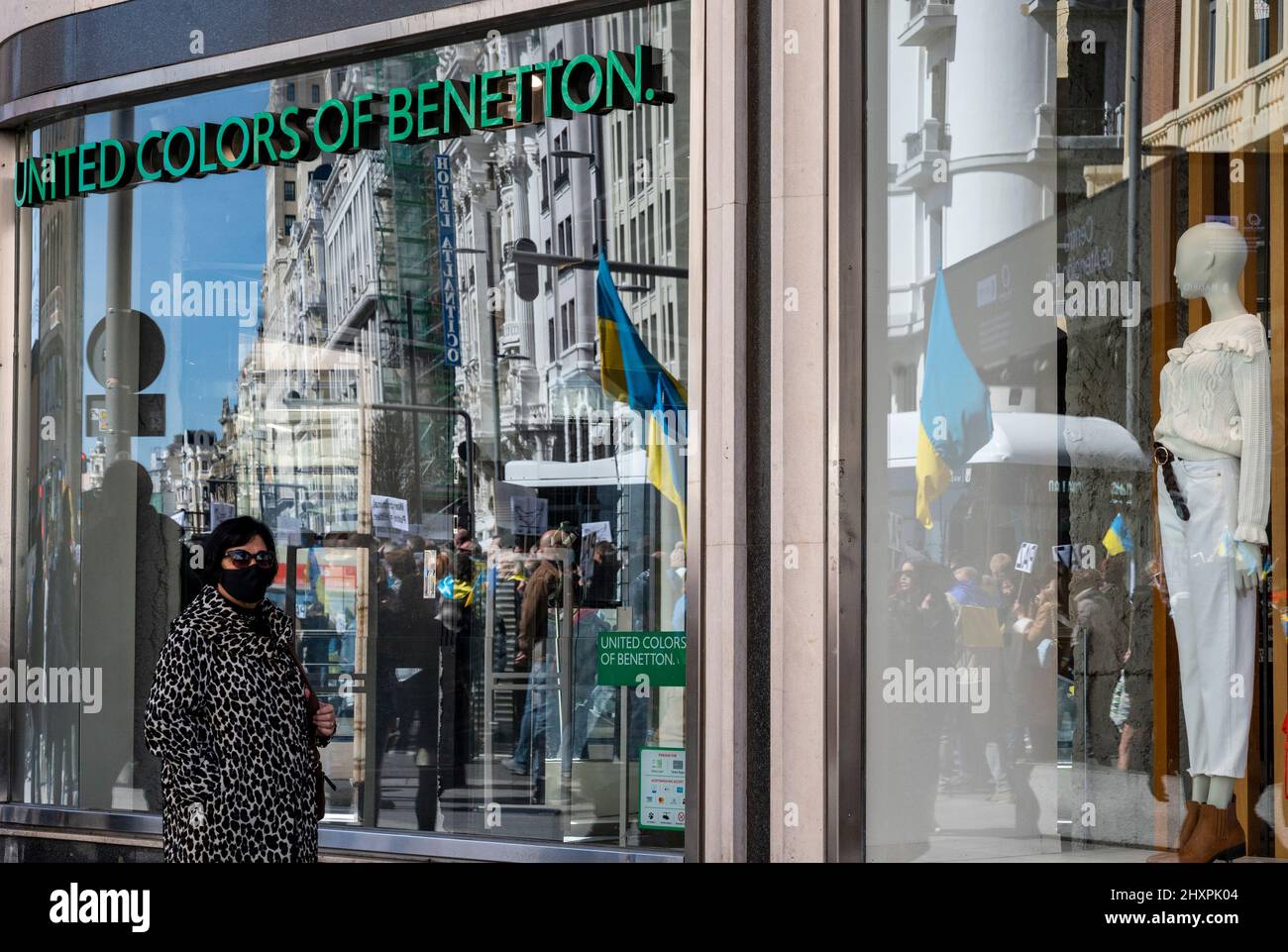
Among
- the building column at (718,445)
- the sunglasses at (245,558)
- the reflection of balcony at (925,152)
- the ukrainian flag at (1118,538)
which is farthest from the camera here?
the building column at (718,445)

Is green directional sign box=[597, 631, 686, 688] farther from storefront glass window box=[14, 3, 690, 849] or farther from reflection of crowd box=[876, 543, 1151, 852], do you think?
reflection of crowd box=[876, 543, 1151, 852]

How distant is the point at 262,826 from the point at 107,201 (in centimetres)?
484

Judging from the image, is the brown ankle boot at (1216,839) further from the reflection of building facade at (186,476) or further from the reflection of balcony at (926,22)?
the reflection of building facade at (186,476)

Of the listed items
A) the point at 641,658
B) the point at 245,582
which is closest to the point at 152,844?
the point at 641,658

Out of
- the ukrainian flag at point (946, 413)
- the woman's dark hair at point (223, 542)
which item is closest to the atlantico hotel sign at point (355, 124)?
the ukrainian flag at point (946, 413)

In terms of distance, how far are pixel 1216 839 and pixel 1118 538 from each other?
49.2 inches

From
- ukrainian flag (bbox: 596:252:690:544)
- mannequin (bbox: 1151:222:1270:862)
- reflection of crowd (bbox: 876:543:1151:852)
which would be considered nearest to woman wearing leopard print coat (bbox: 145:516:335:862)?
ukrainian flag (bbox: 596:252:690:544)

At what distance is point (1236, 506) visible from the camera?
259 inches

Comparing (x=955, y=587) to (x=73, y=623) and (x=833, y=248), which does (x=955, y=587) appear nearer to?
(x=833, y=248)

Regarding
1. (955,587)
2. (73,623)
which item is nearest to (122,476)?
(73,623)

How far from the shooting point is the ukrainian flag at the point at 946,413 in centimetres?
697

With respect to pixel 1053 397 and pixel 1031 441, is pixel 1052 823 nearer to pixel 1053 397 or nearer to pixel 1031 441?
pixel 1031 441

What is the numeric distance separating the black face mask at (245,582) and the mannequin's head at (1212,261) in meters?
3.82

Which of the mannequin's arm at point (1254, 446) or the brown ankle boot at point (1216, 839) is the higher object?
the mannequin's arm at point (1254, 446)
